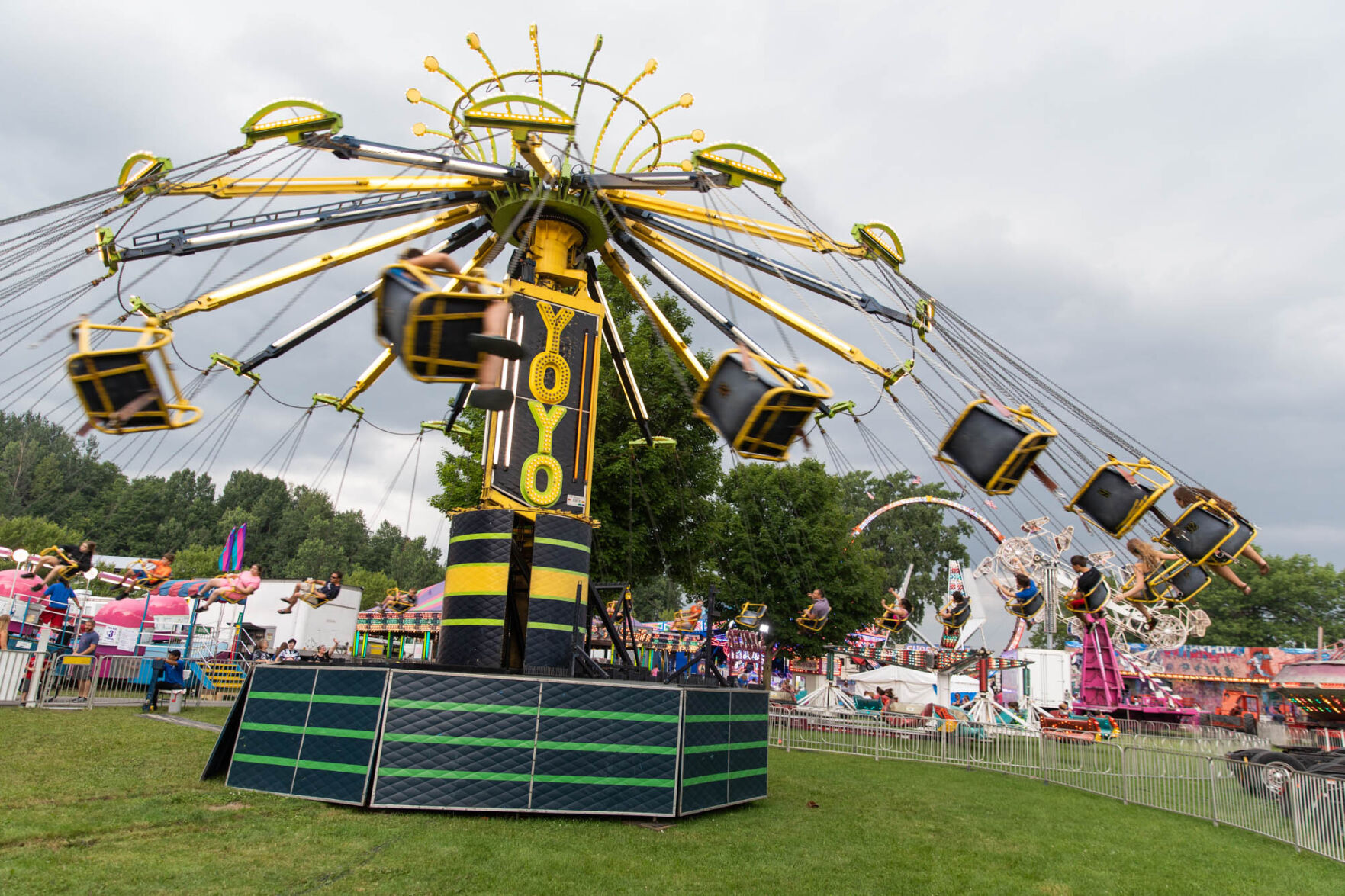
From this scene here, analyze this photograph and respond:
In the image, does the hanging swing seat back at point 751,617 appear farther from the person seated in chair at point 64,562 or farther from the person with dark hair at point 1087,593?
the person seated in chair at point 64,562

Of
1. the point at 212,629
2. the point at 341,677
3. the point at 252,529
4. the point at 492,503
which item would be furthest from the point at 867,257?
the point at 252,529

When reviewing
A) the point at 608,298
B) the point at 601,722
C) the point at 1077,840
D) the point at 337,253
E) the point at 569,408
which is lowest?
the point at 1077,840

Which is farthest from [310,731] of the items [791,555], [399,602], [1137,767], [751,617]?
[791,555]

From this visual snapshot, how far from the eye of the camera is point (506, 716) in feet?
30.0

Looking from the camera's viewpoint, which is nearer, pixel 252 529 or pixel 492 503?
pixel 492 503

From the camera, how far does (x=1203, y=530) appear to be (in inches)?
361

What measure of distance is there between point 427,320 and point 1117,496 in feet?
25.6

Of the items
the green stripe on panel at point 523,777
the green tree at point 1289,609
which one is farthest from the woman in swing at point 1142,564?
the green tree at point 1289,609

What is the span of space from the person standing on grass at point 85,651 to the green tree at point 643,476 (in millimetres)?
9758

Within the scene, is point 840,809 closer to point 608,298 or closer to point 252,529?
point 608,298

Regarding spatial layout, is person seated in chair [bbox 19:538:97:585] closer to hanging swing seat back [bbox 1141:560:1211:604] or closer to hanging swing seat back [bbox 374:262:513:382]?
hanging swing seat back [bbox 374:262:513:382]

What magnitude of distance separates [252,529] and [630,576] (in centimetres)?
6049

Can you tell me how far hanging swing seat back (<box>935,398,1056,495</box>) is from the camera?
8570 mm

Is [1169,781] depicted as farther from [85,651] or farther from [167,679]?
[85,651]
